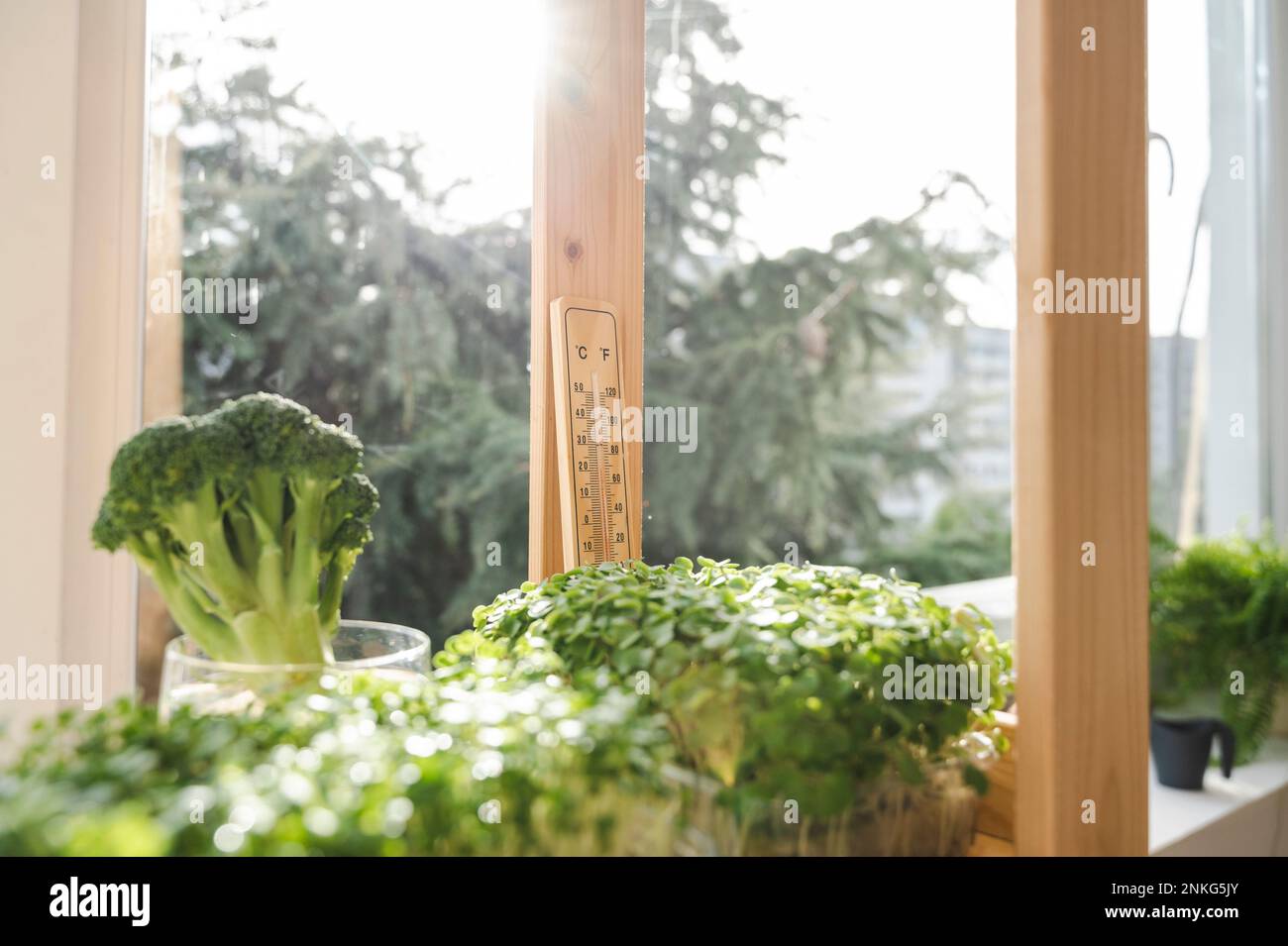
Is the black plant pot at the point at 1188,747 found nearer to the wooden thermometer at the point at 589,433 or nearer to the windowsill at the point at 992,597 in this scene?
the windowsill at the point at 992,597

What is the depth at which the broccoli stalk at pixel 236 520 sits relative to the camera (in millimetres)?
761

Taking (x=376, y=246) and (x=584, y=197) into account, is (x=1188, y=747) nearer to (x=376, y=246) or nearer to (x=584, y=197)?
(x=584, y=197)

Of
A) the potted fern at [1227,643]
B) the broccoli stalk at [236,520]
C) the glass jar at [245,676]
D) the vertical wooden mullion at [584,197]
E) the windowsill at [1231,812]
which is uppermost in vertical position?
the vertical wooden mullion at [584,197]

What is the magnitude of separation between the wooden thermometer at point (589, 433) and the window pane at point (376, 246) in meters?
0.53

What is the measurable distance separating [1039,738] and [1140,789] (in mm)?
120

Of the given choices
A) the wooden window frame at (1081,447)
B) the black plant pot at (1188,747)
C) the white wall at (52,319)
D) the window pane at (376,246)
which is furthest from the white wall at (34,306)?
the black plant pot at (1188,747)

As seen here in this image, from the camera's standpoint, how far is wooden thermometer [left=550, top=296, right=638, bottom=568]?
1070mm

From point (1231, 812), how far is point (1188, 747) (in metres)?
0.13

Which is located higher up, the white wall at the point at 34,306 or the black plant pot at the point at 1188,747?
the white wall at the point at 34,306

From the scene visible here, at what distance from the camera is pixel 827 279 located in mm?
2805

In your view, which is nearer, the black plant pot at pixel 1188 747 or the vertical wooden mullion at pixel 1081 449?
the vertical wooden mullion at pixel 1081 449

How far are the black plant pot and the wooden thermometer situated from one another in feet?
4.31
